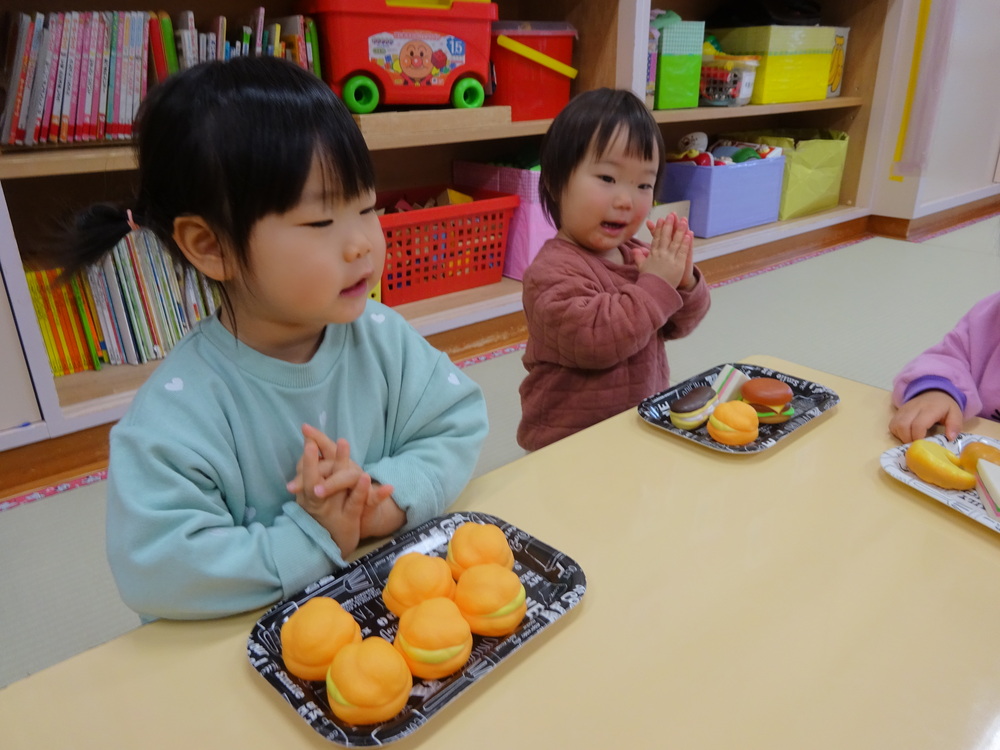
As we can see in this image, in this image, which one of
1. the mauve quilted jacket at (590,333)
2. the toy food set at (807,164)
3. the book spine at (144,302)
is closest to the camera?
the mauve quilted jacket at (590,333)

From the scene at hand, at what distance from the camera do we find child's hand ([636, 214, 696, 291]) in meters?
0.89

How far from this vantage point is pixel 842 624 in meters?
0.45

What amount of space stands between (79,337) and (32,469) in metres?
0.29

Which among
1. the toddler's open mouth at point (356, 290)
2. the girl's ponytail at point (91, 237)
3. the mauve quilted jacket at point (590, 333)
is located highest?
the girl's ponytail at point (91, 237)

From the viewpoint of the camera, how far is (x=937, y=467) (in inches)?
23.1

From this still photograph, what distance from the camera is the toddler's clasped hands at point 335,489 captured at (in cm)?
50

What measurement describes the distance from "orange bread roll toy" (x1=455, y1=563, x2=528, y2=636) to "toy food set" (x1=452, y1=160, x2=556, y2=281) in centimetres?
152

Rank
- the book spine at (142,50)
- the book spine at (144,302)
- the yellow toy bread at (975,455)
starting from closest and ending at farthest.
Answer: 1. the yellow toy bread at (975,455)
2. the book spine at (142,50)
3. the book spine at (144,302)

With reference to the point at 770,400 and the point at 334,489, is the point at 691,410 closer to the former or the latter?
the point at 770,400

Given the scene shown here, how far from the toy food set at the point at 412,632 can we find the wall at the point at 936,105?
3039 mm

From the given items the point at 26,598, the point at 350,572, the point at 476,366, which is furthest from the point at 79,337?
the point at 350,572

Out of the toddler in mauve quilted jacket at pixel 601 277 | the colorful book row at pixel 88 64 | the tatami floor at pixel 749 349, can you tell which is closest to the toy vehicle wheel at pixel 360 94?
the colorful book row at pixel 88 64

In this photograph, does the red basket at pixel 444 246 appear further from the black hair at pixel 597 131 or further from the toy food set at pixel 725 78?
the toy food set at pixel 725 78

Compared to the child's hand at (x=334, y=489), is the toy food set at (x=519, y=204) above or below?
below
